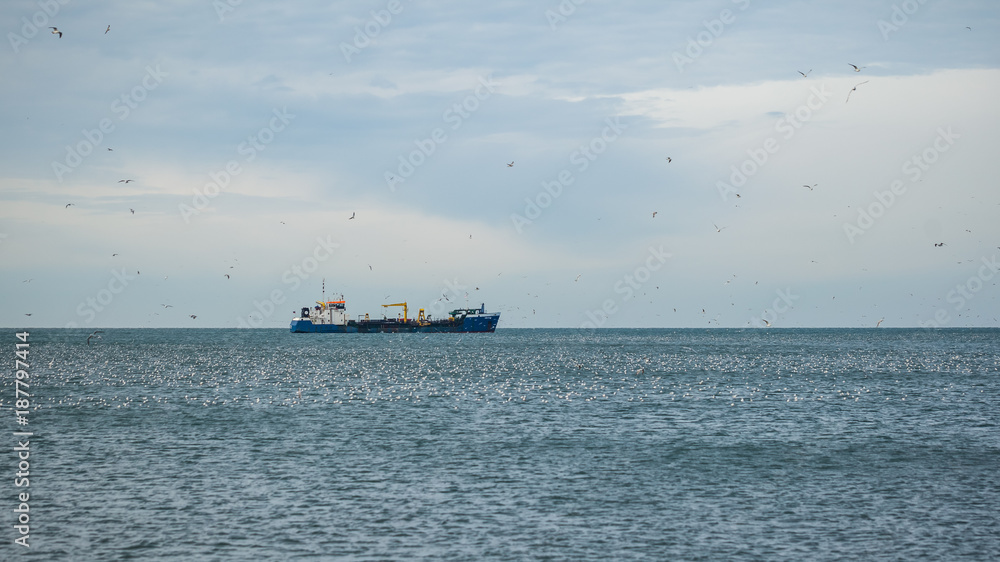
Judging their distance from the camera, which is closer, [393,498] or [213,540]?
[213,540]

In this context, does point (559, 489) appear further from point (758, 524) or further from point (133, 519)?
point (133, 519)

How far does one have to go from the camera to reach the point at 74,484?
94.6 ft

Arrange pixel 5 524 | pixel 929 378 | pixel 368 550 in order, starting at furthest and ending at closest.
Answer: pixel 929 378, pixel 5 524, pixel 368 550

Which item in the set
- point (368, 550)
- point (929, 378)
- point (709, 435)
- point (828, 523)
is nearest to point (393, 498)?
point (368, 550)

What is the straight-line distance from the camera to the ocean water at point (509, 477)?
22.8 meters

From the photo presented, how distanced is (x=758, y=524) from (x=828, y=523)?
2.09m

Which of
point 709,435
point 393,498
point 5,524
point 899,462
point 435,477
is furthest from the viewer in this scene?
point 709,435

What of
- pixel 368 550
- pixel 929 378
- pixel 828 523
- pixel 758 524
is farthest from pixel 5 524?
pixel 929 378

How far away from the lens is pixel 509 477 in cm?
3055

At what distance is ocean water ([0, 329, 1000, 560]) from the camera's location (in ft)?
74.6
